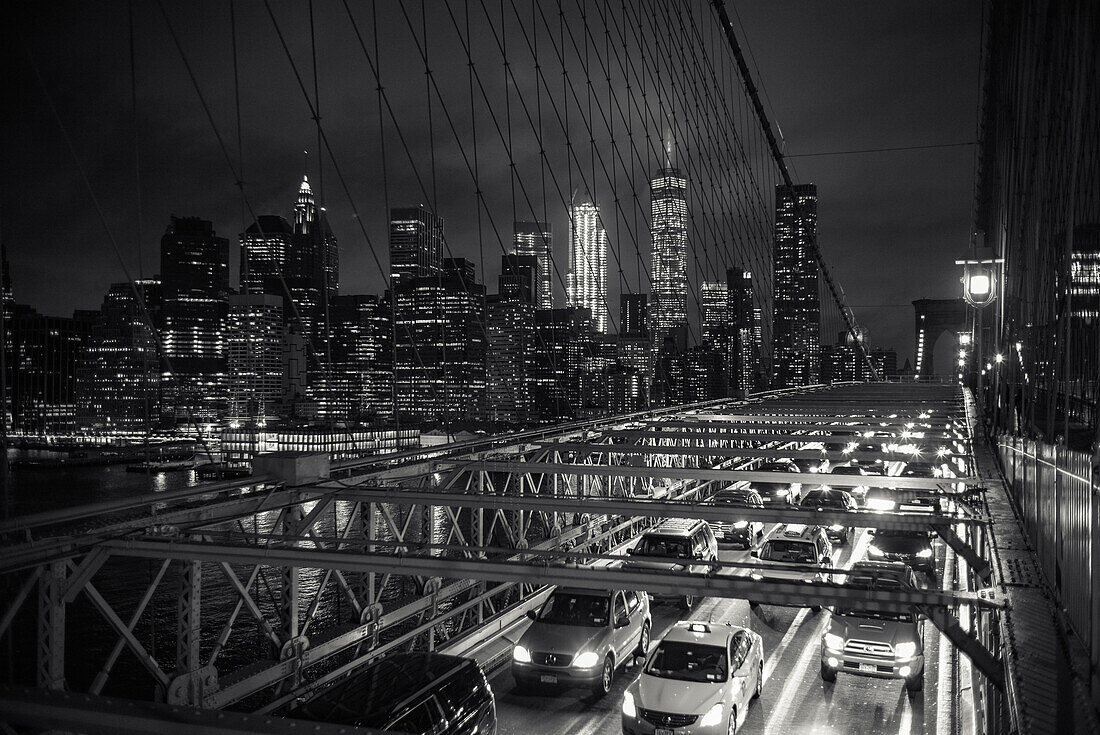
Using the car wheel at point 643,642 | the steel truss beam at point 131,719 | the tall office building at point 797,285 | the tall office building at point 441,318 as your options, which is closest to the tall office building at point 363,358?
the tall office building at point 441,318

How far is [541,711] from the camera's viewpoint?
10070mm

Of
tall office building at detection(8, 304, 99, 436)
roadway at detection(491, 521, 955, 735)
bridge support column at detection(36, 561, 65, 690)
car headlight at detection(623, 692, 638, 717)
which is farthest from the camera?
tall office building at detection(8, 304, 99, 436)

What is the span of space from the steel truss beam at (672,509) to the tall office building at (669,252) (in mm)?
24955

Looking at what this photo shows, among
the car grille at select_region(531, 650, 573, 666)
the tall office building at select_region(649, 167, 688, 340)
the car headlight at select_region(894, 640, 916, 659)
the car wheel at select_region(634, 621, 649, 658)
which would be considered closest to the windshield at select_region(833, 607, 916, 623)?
the car headlight at select_region(894, 640, 916, 659)

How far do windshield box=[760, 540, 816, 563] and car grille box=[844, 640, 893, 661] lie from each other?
4.94m

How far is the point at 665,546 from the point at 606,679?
5.03 metres

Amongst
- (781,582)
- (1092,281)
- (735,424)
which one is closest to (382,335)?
(735,424)

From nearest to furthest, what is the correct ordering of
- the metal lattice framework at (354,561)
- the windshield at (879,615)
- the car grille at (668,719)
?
the metal lattice framework at (354,561), the car grille at (668,719), the windshield at (879,615)

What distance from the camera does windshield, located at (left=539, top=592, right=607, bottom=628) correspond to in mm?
11336

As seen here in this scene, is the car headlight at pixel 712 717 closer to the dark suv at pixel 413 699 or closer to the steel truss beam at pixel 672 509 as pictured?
the dark suv at pixel 413 699

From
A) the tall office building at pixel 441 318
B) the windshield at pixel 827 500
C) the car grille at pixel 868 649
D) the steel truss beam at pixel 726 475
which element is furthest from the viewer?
the tall office building at pixel 441 318

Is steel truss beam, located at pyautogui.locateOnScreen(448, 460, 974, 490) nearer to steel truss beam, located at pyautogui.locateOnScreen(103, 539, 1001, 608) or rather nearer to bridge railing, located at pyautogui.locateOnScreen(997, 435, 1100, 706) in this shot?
bridge railing, located at pyautogui.locateOnScreen(997, 435, 1100, 706)

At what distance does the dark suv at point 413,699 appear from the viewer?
6992 mm

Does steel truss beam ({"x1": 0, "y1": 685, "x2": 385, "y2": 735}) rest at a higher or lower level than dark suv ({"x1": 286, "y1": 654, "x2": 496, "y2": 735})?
higher
